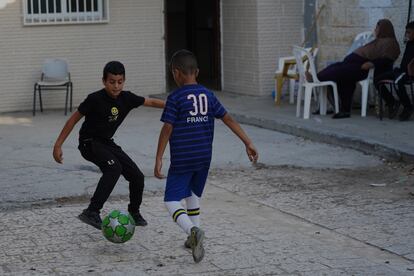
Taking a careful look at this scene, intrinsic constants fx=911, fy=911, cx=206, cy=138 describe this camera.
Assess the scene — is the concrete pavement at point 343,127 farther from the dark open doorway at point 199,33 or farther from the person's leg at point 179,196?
the person's leg at point 179,196

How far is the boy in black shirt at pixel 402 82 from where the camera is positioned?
12016 mm

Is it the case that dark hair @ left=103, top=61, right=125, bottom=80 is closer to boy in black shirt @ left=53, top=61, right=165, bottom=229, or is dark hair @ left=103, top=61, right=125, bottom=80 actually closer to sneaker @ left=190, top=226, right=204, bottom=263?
boy in black shirt @ left=53, top=61, right=165, bottom=229

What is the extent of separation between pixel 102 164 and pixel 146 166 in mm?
3134

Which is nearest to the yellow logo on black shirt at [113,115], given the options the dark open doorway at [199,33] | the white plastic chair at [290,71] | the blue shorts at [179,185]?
the blue shorts at [179,185]

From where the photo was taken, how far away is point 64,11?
14953 mm

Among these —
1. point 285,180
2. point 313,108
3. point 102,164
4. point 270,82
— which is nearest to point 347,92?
point 313,108

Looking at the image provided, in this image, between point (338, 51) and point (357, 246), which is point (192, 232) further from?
point (338, 51)

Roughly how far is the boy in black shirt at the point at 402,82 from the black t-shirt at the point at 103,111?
5624 mm

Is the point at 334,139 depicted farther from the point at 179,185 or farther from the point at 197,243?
the point at 197,243

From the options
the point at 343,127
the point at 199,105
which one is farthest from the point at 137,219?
the point at 343,127

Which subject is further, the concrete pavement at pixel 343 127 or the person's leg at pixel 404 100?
the person's leg at pixel 404 100

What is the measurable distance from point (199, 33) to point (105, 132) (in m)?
11.2

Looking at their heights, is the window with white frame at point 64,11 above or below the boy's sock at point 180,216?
above

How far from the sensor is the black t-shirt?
7102mm
